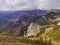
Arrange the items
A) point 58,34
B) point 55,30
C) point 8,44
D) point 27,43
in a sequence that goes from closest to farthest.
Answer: point 8,44, point 27,43, point 58,34, point 55,30

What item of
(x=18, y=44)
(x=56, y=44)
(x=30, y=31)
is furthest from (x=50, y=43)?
(x=30, y=31)

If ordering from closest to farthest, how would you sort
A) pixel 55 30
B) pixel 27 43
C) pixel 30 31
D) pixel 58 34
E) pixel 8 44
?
pixel 8 44, pixel 27 43, pixel 58 34, pixel 55 30, pixel 30 31

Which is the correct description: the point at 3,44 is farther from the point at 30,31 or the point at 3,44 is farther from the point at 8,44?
the point at 30,31

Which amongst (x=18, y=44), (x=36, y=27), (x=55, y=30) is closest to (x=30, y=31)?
(x=36, y=27)

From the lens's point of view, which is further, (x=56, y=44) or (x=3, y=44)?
(x=56, y=44)

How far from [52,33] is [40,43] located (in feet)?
59.6

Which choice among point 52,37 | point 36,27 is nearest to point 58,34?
point 52,37

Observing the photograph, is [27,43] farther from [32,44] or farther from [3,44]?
[3,44]

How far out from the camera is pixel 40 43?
376 ft

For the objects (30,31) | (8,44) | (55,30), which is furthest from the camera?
(30,31)

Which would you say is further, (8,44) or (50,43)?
(50,43)

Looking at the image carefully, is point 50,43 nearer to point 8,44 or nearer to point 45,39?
point 45,39

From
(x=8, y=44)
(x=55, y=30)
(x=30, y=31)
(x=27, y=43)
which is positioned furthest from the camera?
(x=30, y=31)

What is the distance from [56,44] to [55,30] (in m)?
A: 17.4
